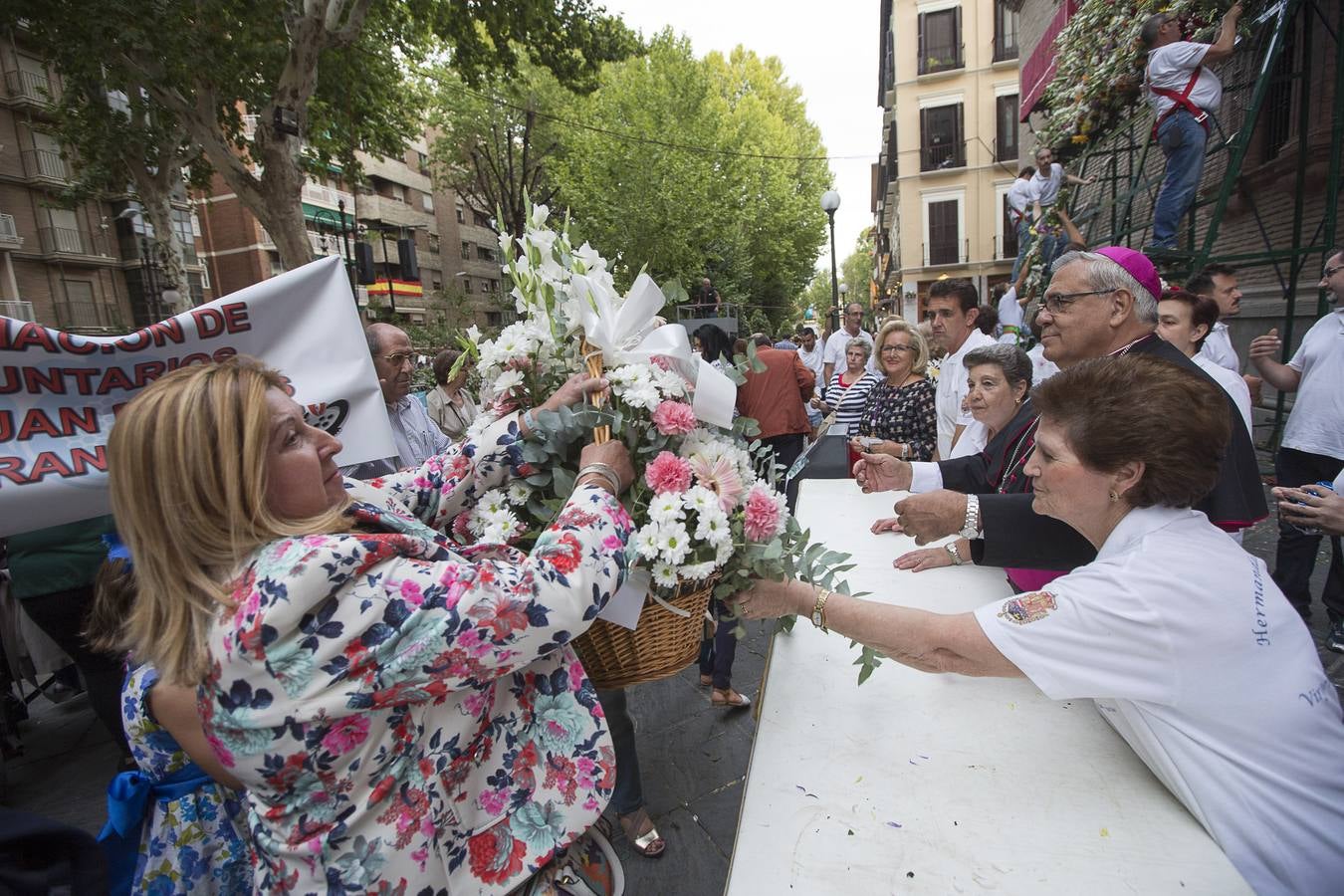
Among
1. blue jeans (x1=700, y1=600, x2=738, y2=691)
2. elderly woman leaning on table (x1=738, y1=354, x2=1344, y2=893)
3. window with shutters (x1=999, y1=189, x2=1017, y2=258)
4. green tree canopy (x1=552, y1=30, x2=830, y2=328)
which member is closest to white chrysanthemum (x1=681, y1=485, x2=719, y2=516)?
elderly woman leaning on table (x1=738, y1=354, x2=1344, y2=893)

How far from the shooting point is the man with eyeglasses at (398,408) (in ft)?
11.7

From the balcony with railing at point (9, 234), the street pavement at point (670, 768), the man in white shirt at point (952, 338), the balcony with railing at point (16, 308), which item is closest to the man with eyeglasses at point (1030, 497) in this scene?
the street pavement at point (670, 768)

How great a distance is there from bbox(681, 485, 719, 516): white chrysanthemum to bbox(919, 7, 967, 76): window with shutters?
102 feet

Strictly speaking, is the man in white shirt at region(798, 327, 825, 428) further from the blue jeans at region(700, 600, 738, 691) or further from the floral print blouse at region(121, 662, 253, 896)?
the floral print blouse at region(121, 662, 253, 896)

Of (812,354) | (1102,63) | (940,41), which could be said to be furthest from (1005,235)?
(1102,63)

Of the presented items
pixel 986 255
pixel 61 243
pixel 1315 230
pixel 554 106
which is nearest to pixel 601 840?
pixel 1315 230

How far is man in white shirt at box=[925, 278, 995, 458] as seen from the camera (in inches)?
168

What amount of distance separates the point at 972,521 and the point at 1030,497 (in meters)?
0.19

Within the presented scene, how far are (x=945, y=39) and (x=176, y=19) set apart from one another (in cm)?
2741

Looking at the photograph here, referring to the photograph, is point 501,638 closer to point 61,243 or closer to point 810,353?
point 810,353

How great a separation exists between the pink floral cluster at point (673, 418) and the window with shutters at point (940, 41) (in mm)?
31070

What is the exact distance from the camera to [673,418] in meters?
1.41

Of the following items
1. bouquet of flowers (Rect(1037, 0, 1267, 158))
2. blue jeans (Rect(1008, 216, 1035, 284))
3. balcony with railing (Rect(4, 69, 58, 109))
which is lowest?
blue jeans (Rect(1008, 216, 1035, 284))

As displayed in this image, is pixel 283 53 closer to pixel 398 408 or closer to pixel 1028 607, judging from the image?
pixel 398 408
